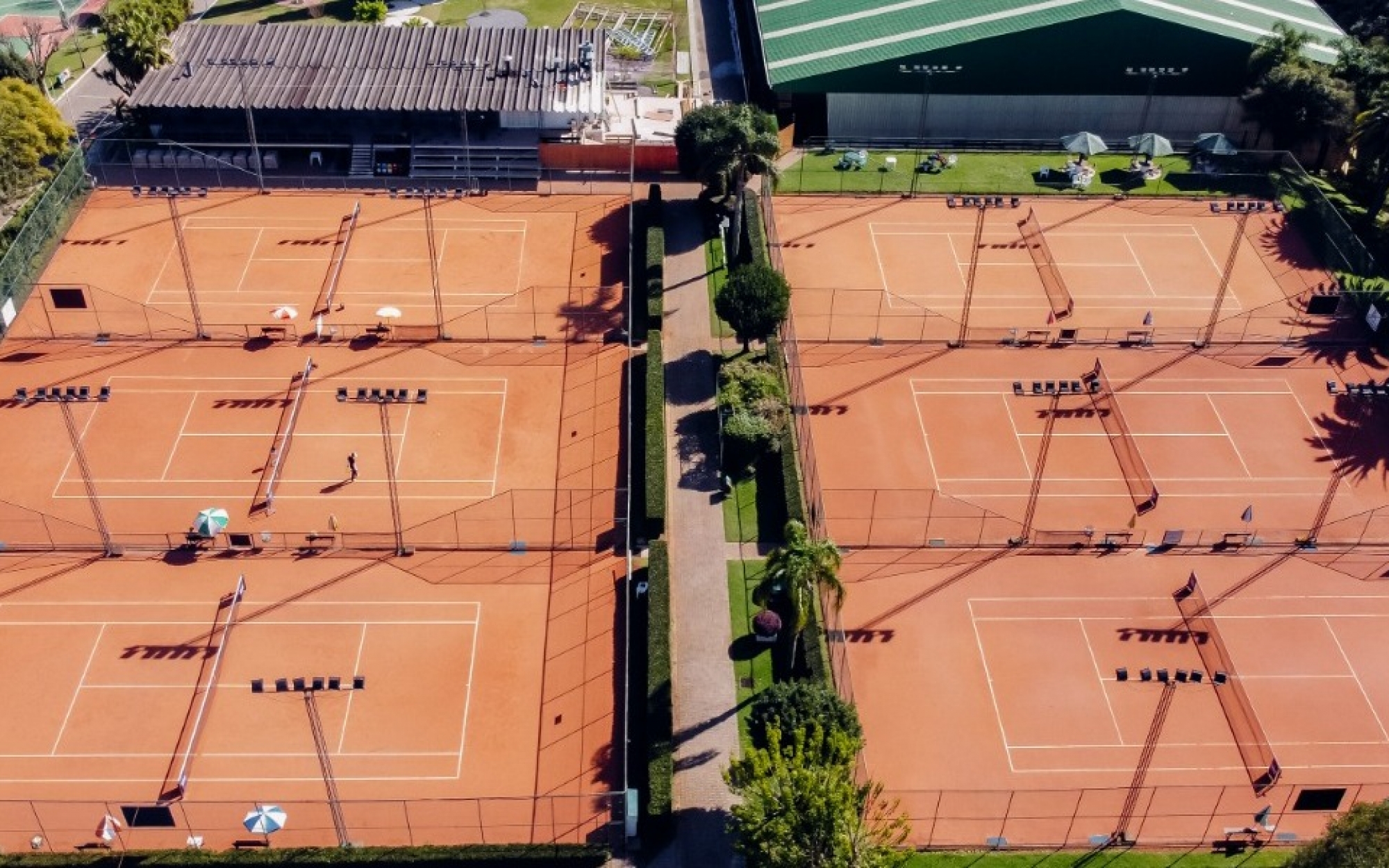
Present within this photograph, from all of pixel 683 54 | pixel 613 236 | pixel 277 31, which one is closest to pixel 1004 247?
pixel 613 236

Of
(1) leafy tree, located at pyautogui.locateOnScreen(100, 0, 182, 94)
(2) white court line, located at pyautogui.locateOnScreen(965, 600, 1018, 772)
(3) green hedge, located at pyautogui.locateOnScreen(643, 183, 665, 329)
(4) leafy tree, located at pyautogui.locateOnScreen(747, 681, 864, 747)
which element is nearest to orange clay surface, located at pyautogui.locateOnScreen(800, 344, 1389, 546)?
(2) white court line, located at pyautogui.locateOnScreen(965, 600, 1018, 772)

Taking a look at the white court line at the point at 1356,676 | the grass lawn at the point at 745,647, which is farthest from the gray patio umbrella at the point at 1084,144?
the grass lawn at the point at 745,647

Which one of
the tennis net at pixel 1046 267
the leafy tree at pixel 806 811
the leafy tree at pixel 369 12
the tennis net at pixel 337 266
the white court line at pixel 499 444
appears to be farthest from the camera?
the leafy tree at pixel 369 12

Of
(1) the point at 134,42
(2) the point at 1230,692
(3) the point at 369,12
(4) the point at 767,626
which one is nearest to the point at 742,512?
(4) the point at 767,626

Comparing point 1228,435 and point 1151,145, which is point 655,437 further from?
point 1151,145

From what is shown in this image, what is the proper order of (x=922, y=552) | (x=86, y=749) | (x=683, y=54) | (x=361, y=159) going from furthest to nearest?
(x=683, y=54) < (x=361, y=159) < (x=922, y=552) < (x=86, y=749)

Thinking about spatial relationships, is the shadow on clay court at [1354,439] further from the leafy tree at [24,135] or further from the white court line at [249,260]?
the leafy tree at [24,135]

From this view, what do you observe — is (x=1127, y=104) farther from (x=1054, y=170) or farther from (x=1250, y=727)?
(x=1250, y=727)
